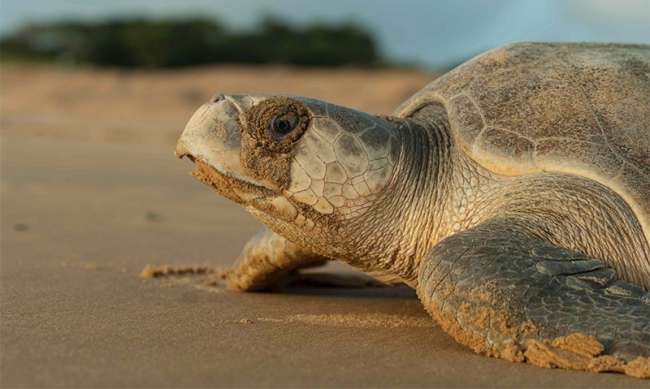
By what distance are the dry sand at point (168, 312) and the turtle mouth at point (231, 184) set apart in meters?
0.37

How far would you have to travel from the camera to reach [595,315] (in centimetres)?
216

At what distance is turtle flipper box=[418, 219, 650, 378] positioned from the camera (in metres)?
2.10

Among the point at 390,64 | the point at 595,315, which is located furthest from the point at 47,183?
the point at 390,64

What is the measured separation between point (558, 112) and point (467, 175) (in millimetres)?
343

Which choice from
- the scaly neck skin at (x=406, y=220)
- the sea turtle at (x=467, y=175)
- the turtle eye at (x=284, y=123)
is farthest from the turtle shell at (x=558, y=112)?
the turtle eye at (x=284, y=123)

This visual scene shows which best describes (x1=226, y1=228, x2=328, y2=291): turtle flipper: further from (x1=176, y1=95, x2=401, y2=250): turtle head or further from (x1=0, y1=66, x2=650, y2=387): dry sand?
(x1=176, y1=95, x2=401, y2=250): turtle head

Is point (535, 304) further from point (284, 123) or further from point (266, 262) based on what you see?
point (266, 262)

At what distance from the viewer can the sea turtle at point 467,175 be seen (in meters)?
2.39

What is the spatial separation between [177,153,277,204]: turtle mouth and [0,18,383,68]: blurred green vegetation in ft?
72.3

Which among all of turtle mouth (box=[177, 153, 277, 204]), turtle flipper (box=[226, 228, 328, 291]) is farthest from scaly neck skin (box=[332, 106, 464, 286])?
turtle flipper (box=[226, 228, 328, 291])

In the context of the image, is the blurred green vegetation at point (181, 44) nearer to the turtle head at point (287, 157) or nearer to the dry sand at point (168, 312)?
the dry sand at point (168, 312)

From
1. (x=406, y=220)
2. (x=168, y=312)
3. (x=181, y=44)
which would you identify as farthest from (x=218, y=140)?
(x=181, y=44)

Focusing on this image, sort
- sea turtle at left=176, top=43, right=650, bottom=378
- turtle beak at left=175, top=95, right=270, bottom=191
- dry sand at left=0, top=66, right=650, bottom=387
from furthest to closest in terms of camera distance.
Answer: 1. turtle beak at left=175, top=95, right=270, bottom=191
2. sea turtle at left=176, top=43, right=650, bottom=378
3. dry sand at left=0, top=66, right=650, bottom=387

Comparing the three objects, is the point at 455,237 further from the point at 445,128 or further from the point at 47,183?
the point at 47,183
